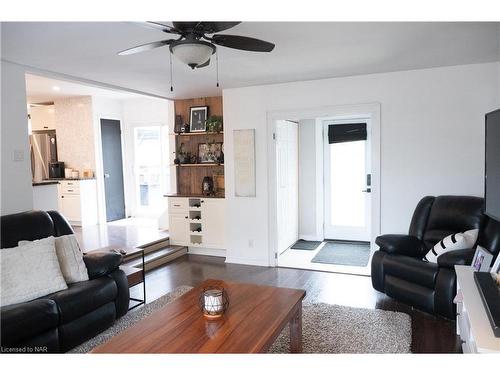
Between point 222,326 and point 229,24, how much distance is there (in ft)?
5.58

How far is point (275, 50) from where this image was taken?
129 inches

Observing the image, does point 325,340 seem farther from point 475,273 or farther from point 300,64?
point 300,64

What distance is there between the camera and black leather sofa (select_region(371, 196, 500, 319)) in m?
3.12

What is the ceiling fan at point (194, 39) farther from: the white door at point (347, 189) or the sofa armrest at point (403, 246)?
the white door at point (347, 189)

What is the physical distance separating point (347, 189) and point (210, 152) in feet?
7.72

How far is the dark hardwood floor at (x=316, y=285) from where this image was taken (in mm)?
2939

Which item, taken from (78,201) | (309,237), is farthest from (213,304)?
(78,201)

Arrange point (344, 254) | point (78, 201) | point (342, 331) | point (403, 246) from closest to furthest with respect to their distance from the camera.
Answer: point (342, 331) < point (403, 246) < point (344, 254) < point (78, 201)

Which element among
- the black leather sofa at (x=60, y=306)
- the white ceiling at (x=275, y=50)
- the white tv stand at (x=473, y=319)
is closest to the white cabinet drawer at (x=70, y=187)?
the white ceiling at (x=275, y=50)

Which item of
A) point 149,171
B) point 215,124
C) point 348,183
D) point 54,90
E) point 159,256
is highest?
point 54,90

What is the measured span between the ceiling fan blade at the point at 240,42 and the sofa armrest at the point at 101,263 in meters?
2.09

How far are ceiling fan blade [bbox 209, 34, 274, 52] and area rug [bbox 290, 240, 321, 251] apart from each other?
407 cm

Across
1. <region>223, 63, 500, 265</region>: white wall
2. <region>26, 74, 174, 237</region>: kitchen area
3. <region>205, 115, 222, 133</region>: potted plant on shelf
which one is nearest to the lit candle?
<region>223, 63, 500, 265</region>: white wall

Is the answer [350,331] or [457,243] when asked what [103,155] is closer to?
[350,331]
